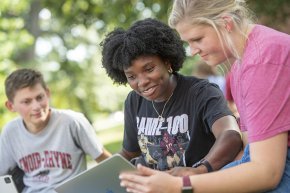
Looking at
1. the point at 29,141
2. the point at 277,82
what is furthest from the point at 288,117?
the point at 29,141

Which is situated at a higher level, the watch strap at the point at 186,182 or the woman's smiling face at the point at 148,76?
the woman's smiling face at the point at 148,76

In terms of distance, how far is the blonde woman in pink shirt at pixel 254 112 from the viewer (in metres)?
1.82

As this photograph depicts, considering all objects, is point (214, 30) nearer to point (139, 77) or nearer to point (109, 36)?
point (139, 77)

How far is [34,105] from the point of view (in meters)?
3.56

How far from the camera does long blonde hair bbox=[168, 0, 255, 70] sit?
198cm

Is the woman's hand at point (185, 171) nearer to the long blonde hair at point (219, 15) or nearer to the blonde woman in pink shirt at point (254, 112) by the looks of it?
the blonde woman in pink shirt at point (254, 112)

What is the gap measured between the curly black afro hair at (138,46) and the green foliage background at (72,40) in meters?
2.62

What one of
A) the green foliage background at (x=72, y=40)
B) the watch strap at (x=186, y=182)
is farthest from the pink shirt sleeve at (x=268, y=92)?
the green foliage background at (x=72, y=40)

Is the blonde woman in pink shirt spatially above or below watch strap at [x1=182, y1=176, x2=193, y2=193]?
above

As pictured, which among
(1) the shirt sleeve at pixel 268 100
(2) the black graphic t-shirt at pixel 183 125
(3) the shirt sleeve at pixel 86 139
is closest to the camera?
(1) the shirt sleeve at pixel 268 100

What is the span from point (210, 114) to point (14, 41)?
818 centimetres

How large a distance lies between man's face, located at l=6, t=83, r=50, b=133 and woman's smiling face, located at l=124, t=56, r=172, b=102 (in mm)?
1023

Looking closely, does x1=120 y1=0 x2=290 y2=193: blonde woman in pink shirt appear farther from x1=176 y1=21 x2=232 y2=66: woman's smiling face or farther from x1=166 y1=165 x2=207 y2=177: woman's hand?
x1=166 y1=165 x2=207 y2=177: woman's hand

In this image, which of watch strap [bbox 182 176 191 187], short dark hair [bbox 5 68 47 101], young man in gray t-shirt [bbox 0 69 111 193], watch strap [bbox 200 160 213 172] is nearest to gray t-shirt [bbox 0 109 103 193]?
young man in gray t-shirt [bbox 0 69 111 193]
